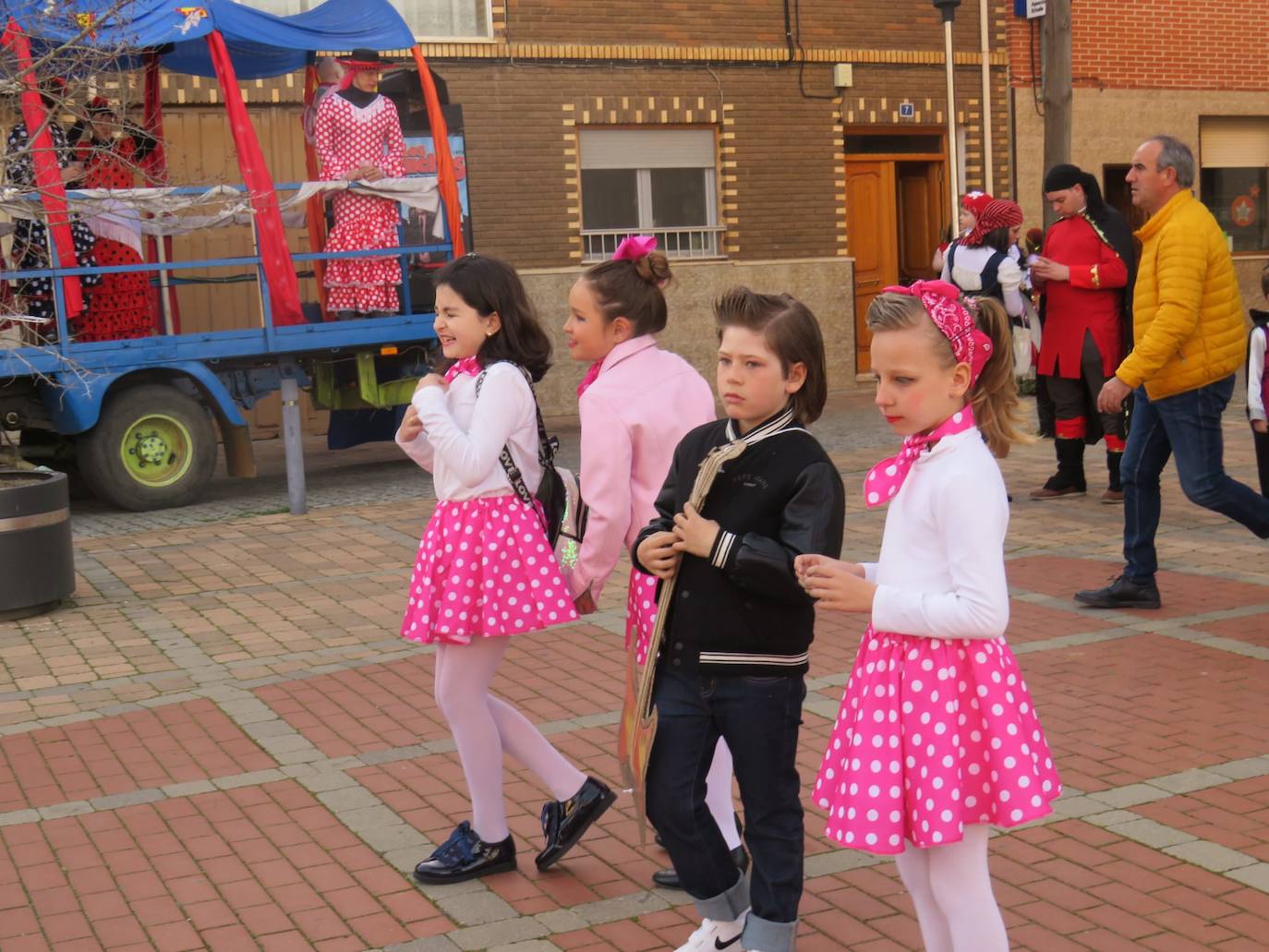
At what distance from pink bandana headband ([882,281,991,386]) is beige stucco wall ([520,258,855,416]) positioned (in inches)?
501

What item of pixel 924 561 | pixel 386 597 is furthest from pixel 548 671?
pixel 924 561

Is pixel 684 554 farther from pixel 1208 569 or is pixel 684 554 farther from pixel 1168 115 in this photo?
pixel 1168 115

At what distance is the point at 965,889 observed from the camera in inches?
120

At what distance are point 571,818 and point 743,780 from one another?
3.31 feet

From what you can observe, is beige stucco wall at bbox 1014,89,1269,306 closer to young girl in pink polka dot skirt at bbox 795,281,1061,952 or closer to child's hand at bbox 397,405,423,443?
child's hand at bbox 397,405,423,443

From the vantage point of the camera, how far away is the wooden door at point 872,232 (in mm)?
18781

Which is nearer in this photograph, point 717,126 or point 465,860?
point 465,860

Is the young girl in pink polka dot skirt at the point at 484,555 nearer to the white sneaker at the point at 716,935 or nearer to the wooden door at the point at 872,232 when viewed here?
the white sneaker at the point at 716,935

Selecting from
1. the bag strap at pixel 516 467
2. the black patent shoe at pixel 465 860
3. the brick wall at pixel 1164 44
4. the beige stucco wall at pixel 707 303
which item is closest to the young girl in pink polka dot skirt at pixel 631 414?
the bag strap at pixel 516 467

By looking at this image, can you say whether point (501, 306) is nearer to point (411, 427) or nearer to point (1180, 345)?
point (411, 427)

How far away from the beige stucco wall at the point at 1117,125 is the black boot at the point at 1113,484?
9.62 meters

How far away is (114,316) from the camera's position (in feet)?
37.1

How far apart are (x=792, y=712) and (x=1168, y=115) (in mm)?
18805

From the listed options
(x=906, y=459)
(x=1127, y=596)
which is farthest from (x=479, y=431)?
(x=1127, y=596)
